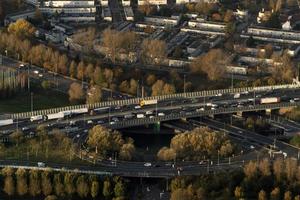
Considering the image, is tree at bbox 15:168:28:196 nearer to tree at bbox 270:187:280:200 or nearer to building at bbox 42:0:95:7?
tree at bbox 270:187:280:200

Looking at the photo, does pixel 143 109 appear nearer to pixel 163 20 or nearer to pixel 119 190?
pixel 119 190

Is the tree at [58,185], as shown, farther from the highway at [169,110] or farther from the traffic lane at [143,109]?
the traffic lane at [143,109]

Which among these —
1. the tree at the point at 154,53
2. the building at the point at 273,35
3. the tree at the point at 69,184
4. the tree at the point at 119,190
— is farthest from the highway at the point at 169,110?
the building at the point at 273,35

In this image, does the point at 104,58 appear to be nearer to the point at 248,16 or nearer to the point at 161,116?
the point at 161,116

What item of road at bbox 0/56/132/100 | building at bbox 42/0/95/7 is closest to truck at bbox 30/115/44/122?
road at bbox 0/56/132/100

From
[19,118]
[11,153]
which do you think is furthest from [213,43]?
[11,153]

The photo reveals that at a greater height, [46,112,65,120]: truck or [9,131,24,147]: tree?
[46,112,65,120]: truck

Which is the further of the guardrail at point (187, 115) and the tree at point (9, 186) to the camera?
the guardrail at point (187, 115)
